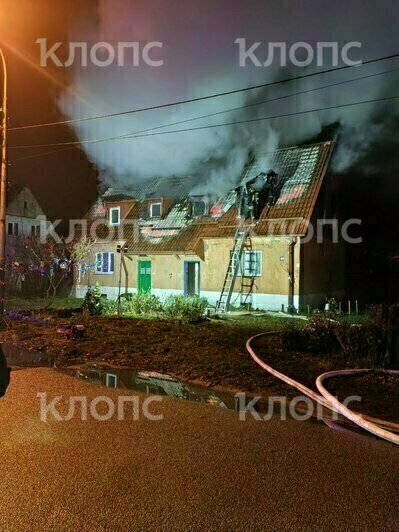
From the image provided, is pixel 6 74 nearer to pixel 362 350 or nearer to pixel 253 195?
pixel 253 195

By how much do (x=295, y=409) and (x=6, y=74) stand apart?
12.0 meters

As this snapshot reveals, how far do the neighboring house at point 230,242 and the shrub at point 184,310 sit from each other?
139 inches

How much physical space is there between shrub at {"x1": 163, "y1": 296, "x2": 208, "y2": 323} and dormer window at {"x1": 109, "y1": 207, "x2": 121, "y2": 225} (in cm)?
1032

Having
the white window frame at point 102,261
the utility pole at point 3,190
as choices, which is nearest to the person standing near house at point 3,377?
the utility pole at point 3,190

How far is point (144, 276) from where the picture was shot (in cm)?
2228

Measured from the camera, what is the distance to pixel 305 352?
348 inches

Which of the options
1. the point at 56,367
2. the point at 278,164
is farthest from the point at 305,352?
the point at 278,164

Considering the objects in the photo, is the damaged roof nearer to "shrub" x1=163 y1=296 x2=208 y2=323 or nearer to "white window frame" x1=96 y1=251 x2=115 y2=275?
"white window frame" x1=96 y1=251 x2=115 y2=275

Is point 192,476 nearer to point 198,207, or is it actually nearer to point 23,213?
point 198,207

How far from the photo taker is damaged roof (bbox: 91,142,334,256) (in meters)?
17.6

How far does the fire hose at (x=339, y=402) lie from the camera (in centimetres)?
473

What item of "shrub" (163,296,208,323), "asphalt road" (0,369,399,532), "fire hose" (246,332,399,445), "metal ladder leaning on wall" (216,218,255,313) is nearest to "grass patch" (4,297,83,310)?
"shrub" (163,296,208,323)

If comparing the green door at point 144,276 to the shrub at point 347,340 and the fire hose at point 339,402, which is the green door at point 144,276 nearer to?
the shrub at point 347,340

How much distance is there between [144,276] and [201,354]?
13714 mm
